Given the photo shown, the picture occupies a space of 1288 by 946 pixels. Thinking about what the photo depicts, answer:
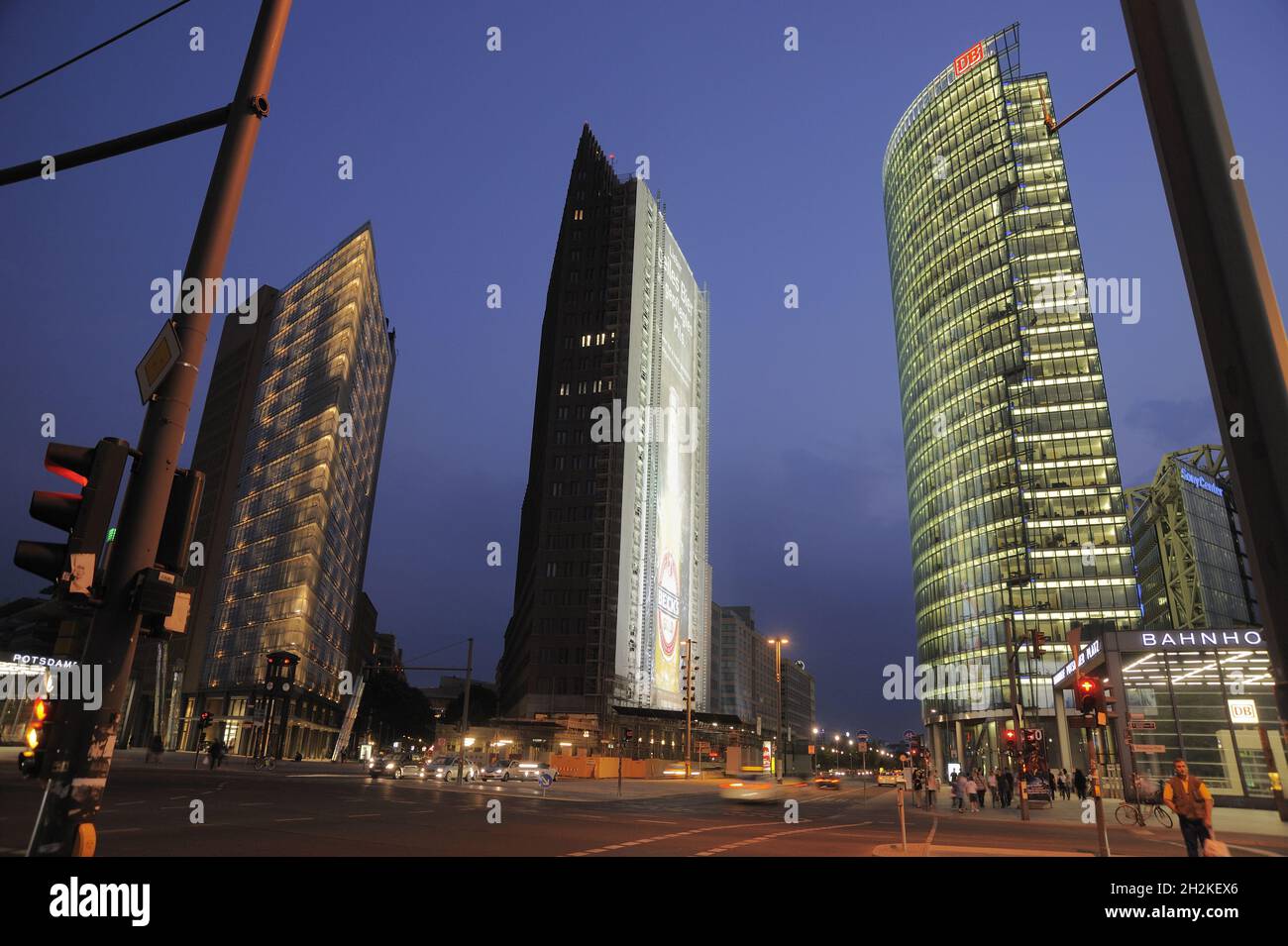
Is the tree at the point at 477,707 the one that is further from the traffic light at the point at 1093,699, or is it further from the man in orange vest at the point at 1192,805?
the man in orange vest at the point at 1192,805

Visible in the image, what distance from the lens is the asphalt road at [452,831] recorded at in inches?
531

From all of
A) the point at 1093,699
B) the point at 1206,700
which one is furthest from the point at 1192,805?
the point at 1206,700

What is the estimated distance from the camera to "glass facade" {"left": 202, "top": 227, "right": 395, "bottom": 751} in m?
90.0

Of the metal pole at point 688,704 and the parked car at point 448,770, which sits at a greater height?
the metal pole at point 688,704

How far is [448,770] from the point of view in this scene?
173 ft

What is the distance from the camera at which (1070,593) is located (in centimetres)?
9019

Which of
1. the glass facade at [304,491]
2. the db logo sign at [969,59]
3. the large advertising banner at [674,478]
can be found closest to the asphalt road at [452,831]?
the glass facade at [304,491]

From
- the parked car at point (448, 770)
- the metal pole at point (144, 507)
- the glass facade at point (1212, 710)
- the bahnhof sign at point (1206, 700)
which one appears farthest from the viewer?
the parked car at point (448, 770)

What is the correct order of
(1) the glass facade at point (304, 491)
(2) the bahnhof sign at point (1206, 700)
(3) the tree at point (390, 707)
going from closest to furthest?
(2) the bahnhof sign at point (1206, 700) < (1) the glass facade at point (304, 491) < (3) the tree at point (390, 707)

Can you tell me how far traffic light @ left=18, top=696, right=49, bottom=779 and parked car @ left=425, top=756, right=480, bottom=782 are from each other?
4917 cm

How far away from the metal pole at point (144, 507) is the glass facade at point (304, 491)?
296 ft

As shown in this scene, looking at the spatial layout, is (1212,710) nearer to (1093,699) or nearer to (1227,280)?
(1093,699)

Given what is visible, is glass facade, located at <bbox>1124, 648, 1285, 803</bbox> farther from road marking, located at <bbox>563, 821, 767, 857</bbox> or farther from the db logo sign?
the db logo sign
